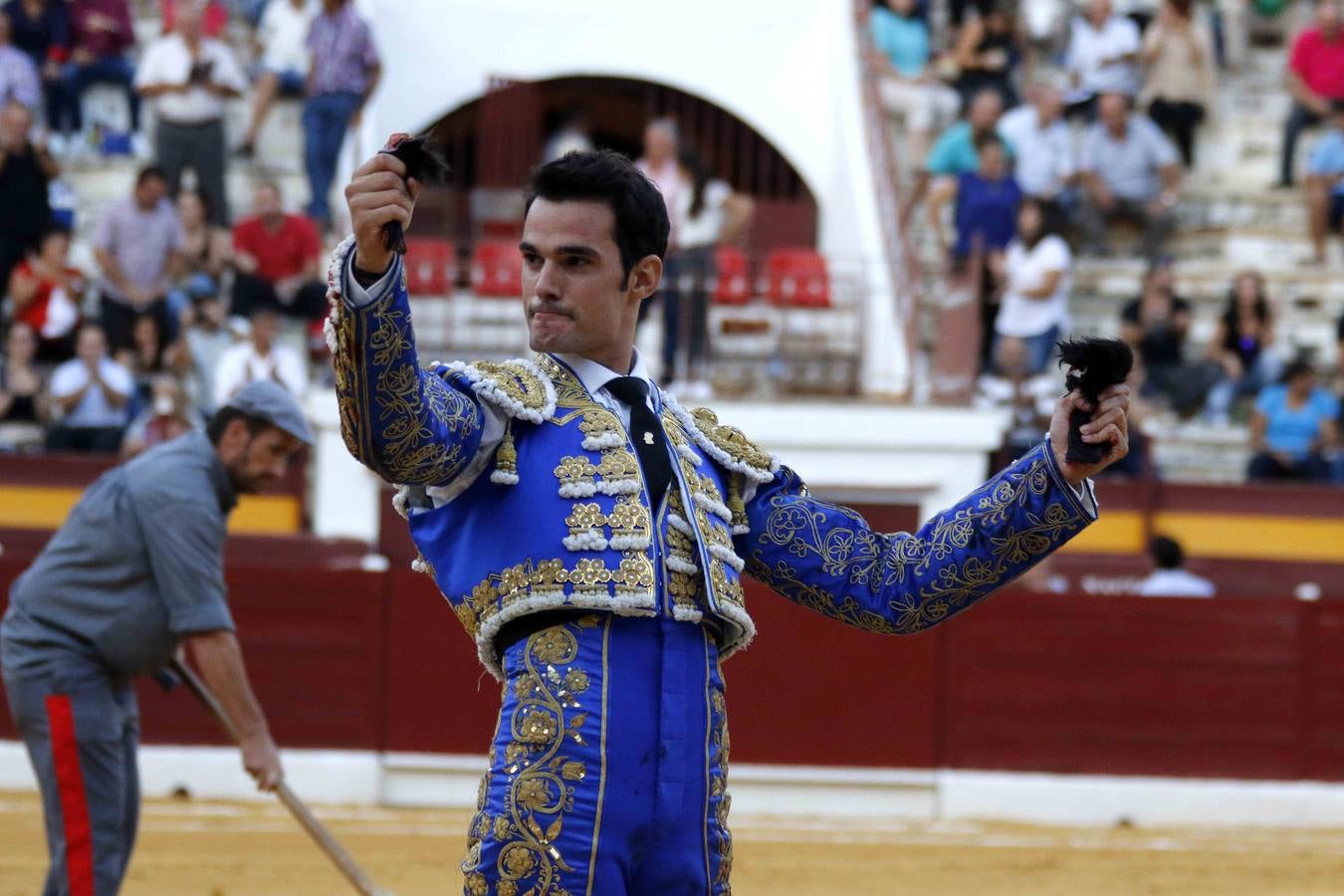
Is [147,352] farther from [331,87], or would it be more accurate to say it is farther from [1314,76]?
[1314,76]

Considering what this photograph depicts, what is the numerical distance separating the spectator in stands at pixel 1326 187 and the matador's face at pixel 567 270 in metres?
9.35

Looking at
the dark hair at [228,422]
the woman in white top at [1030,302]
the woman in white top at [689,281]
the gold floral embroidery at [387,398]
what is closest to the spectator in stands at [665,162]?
the woman in white top at [689,281]

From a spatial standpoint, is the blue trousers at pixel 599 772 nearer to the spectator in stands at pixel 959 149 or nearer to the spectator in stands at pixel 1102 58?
the spectator in stands at pixel 959 149

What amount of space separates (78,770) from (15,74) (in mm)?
7094

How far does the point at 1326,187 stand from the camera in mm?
11297

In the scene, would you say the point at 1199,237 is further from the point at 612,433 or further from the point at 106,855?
the point at 612,433

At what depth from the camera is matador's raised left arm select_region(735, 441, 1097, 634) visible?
2723 millimetres

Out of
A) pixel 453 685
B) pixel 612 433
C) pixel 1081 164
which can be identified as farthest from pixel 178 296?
pixel 612 433

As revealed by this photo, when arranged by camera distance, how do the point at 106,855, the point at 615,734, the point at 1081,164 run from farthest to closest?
the point at 1081,164 → the point at 106,855 → the point at 615,734

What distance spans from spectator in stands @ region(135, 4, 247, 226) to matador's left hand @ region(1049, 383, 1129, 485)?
8.32 meters

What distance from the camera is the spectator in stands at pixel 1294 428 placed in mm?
9883

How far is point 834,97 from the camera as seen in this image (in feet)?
43.4

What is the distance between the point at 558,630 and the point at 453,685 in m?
5.56

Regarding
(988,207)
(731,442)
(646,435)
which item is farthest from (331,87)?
(646,435)
